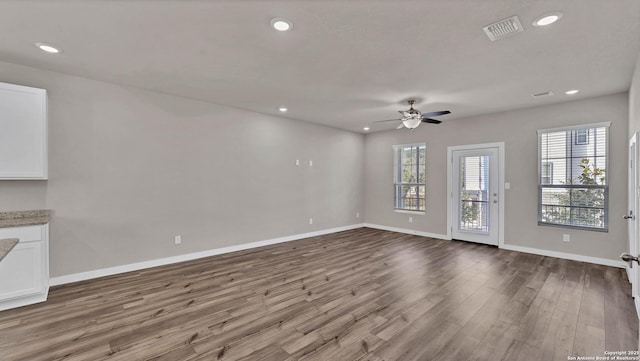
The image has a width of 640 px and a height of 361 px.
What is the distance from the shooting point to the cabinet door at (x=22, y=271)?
289cm

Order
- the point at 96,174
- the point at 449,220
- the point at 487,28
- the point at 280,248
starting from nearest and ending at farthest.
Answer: the point at 487,28
the point at 96,174
the point at 280,248
the point at 449,220

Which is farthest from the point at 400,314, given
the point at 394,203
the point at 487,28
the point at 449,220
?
the point at 394,203

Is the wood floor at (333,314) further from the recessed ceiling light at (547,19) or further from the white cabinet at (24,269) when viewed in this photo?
the recessed ceiling light at (547,19)

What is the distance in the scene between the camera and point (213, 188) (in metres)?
4.98

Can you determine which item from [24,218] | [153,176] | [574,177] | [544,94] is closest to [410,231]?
[574,177]

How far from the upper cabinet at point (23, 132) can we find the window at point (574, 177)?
7.52 m

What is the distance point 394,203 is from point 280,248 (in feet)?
11.3

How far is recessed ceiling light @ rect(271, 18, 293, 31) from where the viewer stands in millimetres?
2358

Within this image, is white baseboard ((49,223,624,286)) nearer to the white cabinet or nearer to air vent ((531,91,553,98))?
the white cabinet

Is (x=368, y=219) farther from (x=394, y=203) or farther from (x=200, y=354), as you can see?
(x=200, y=354)

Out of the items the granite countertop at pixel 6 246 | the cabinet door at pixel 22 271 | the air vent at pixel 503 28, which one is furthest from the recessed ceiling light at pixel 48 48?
the air vent at pixel 503 28

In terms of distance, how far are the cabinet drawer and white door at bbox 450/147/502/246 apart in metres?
6.88

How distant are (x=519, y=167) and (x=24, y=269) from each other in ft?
24.6

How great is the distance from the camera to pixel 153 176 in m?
4.33
